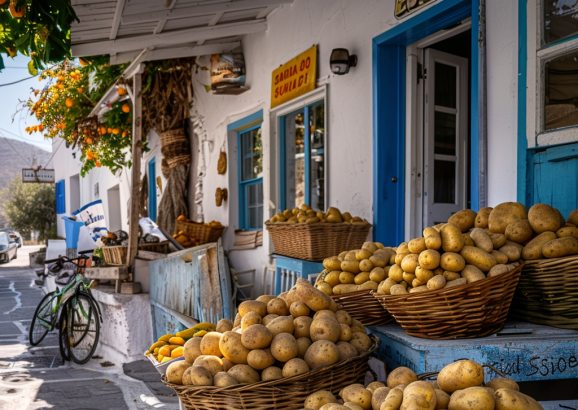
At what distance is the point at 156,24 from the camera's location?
551cm

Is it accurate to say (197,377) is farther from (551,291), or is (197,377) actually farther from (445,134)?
(445,134)

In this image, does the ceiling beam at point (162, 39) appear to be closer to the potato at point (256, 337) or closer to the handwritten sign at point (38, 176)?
the potato at point (256, 337)

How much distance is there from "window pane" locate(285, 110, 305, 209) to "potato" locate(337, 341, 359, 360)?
368 cm

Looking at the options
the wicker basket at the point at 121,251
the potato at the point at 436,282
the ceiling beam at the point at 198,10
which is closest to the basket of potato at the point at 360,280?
the potato at the point at 436,282

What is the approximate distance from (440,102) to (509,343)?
275 cm

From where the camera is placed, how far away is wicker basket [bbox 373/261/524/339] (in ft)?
6.08

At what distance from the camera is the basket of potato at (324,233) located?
3975 millimetres

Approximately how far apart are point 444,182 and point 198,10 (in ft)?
10.0

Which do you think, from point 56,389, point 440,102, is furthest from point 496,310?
point 56,389

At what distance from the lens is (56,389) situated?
15.4 feet

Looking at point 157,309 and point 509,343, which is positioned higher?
point 509,343

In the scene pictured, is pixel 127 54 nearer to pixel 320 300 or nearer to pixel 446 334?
pixel 320 300

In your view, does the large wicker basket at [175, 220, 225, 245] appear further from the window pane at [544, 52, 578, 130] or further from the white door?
the window pane at [544, 52, 578, 130]

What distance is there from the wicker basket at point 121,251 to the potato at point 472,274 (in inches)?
195
